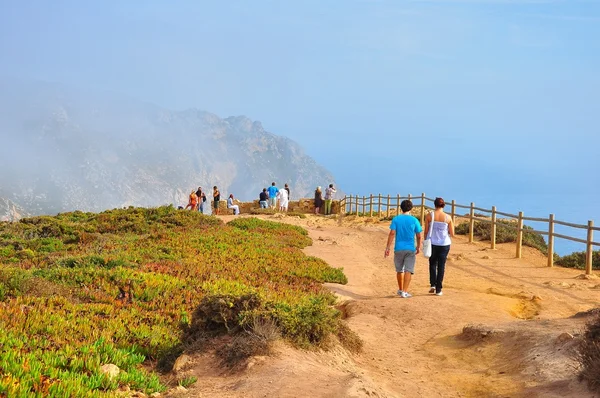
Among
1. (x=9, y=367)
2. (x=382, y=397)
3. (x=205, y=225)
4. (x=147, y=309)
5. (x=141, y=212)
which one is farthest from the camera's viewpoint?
(x=141, y=212)

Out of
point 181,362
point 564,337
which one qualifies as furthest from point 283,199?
point 181,362

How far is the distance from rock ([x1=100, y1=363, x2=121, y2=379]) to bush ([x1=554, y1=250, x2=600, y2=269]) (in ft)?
48.0

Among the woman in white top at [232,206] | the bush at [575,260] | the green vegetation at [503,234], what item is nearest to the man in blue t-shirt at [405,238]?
the bush at [575,260]

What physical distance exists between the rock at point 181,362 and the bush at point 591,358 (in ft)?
13.6

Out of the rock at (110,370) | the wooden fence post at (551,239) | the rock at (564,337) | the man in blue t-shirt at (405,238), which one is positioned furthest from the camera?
the wooden fence post at (551,239)

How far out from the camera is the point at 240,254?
15609 millimetres

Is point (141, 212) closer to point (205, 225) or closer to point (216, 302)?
point (205, 225)

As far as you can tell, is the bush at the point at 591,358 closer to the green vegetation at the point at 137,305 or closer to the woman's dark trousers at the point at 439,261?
the green vegetation at the point at 137,305

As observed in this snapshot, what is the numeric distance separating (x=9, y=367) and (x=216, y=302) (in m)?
2.70

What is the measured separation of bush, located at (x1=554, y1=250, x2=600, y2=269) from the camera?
1750cm

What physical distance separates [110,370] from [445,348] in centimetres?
A: 489

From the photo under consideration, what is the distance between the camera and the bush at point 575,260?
689 inches

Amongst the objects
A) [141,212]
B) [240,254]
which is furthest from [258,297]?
[141,212]

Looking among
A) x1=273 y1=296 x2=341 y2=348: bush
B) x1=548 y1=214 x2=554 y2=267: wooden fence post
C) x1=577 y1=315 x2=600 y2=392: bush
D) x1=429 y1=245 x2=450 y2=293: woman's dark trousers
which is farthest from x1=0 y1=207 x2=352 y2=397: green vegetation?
x1=548 y1=214 x2=554 y2=267: wooden fence post
